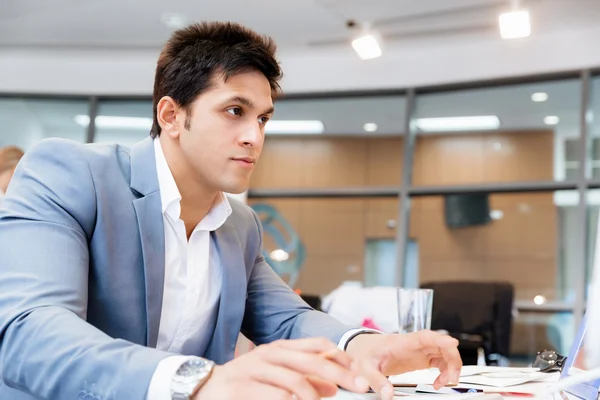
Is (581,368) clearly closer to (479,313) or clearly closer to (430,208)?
(479,313)

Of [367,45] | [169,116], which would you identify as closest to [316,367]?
[169,116]

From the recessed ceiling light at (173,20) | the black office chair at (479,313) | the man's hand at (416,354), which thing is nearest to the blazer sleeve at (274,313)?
the man's hand at (416,354)

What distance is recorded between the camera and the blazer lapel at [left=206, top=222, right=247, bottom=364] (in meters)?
→ 1.40

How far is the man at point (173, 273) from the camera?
32.2 inches

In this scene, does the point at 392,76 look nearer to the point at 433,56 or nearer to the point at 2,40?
the point at 433,56

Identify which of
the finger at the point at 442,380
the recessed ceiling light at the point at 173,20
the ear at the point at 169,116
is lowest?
the finger at the point at 442,380

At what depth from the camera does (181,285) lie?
4.51 feet

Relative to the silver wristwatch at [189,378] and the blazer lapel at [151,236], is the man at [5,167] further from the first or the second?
the silver wristwatch at [189,378]

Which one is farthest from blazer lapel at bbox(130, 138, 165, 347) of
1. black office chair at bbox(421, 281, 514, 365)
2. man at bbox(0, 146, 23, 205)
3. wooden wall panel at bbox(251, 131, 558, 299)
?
wooden wall panel at bbox(251, 131, 558, 299)

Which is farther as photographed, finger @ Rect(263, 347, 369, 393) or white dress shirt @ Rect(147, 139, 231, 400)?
white dress shirt @ Rect(147, 139, 231, 400)

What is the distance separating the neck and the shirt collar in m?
0.02

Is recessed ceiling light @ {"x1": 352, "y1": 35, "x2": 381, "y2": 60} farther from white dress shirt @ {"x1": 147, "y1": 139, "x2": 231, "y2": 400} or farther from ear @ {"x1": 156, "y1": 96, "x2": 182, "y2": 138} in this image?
white dress shirt @ {"x1": 147, "y1": 139, "x2": 231, "y2": 400}

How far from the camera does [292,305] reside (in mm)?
1530

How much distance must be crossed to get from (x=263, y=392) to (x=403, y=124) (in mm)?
4975
